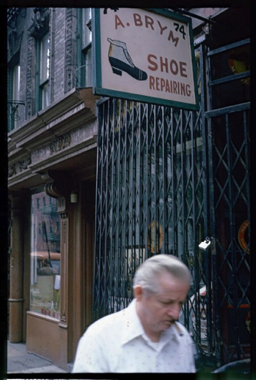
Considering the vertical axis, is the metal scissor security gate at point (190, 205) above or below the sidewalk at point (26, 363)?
above

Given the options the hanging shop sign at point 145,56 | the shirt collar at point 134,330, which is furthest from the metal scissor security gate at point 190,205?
the shirt collar at point 134,330

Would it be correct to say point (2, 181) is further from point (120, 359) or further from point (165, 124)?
point (120, 359)

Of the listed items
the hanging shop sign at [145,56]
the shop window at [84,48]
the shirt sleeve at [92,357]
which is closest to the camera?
the shirt sleeve at [92,357]

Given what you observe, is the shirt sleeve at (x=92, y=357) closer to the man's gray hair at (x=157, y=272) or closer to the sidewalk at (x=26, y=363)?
the man's gray hair at (x=157, y=272)

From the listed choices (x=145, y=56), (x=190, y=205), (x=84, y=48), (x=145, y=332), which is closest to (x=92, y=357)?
(x=145, y=332)

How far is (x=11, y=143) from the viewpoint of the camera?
9977 millimetres

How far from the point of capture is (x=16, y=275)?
1126 cm

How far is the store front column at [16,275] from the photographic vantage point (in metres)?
11.3

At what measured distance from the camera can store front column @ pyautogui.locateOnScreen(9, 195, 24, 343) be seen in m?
11.3

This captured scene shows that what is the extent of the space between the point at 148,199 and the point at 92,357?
A: 3.26 meters

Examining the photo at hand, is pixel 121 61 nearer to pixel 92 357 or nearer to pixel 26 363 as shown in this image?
pixel 92 357

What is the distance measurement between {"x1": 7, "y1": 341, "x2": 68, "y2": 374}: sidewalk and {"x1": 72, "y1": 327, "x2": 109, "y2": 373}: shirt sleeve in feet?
20.1

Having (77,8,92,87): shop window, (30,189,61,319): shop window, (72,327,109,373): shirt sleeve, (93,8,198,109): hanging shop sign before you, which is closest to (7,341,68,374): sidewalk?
(30,189,61,319): shop window

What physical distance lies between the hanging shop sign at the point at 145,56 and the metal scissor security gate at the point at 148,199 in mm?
483
